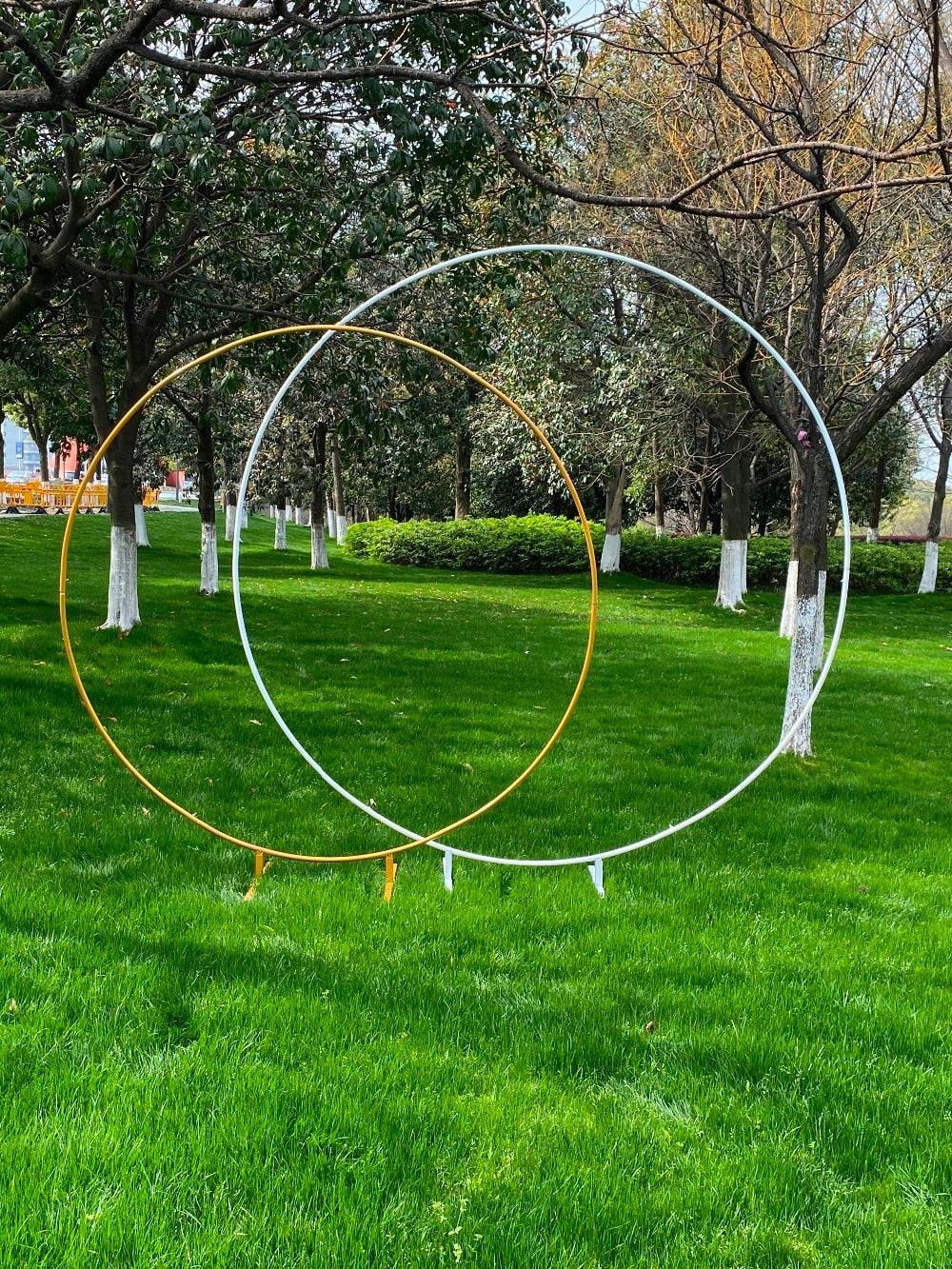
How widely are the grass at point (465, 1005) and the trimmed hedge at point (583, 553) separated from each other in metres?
16.5

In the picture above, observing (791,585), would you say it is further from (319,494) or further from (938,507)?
(938,507)

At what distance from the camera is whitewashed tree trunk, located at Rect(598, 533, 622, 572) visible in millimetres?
24656

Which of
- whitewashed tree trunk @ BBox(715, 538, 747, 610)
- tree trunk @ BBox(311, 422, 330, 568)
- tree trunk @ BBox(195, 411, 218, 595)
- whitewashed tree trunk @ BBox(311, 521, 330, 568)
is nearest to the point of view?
tree trunk @ BBox(195, 411, 218, 595)

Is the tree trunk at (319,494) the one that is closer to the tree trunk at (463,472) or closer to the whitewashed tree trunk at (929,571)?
the tree trunk at (463,472)

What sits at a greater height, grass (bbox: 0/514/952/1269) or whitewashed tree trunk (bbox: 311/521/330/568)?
whitewashed tree trunk (bbox: 311/521/330/568)

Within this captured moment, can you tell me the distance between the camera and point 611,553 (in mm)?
24766

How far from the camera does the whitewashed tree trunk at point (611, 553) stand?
24656 mm

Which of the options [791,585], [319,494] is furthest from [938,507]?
[319,494]

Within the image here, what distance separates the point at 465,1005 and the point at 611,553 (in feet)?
70.7

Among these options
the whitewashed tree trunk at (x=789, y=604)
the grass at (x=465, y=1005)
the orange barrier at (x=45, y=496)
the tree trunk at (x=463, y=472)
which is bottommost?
the grass at (x=465, y=1005)

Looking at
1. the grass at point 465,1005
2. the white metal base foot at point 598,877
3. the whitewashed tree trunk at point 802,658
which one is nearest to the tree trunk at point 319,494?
the grass at point 465,1005

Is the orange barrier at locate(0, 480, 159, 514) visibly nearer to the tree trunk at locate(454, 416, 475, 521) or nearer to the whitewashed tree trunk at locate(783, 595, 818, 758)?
the tree trunk at locate(454, 416, 475, 521)

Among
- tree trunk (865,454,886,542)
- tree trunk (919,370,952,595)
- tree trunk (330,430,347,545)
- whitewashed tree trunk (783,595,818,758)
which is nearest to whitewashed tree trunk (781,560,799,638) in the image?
whitewashed tree trunk (783,595,818,758)

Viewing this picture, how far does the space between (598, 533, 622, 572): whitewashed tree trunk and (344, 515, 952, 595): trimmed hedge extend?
0.92 m
